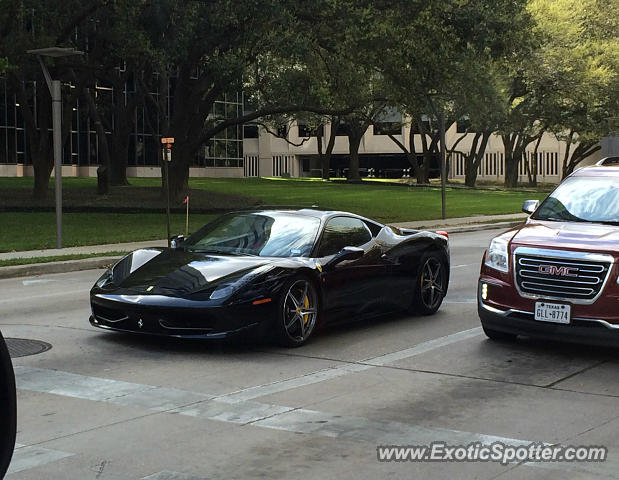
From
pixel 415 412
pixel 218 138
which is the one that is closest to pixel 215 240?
pixel 415 412

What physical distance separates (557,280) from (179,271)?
3.53 m

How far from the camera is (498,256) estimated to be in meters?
8.92

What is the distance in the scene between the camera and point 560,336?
27.5 ft

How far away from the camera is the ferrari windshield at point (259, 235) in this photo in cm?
948

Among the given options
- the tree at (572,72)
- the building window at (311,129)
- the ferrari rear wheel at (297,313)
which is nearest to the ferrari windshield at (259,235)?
the ferrari rear wheel at (297,313)

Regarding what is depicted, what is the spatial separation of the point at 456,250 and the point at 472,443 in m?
15.6

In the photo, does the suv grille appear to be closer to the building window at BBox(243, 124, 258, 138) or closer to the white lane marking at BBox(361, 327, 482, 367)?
the white lane marking at BBox(361, 327, 482, 367)

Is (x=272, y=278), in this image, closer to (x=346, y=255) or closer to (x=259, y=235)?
(x=259, y=235)

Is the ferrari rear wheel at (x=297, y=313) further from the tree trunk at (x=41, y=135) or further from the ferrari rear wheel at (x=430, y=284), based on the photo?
the tree trunk at (x=41, y=135)

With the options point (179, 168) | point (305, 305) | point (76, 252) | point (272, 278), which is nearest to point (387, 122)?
point (179, 168)

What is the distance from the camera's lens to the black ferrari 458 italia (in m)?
8.52

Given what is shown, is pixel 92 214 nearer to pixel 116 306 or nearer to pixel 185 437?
pixel 116 306

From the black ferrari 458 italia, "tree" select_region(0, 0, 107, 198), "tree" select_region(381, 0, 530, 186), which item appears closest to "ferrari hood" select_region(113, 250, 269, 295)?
the black ferrari 458 italia

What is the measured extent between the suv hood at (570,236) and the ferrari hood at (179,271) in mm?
2525
